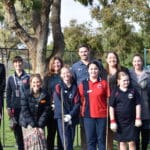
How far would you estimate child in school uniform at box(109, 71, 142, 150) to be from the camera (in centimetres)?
→ 777

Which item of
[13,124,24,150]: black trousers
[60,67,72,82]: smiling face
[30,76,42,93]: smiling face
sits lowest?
[13,124,24,150]: black trousers

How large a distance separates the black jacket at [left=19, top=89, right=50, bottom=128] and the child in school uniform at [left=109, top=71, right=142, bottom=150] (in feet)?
3.52

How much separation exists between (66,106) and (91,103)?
0.41 metres

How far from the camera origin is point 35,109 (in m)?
7.99

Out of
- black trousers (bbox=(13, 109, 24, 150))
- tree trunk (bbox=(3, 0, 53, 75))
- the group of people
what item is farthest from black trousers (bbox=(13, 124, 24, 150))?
tree trunk (bbox=(3, 0, 53, 75))

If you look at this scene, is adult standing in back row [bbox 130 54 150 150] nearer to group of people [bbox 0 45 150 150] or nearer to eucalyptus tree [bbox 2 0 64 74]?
group of people [bbox 0 45 150 150]

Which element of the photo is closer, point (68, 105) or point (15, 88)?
point (68, 105)

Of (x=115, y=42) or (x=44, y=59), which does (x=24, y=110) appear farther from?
(x=115, y=42)

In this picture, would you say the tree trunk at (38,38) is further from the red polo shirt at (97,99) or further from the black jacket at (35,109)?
the red polo shirt at (97,99)

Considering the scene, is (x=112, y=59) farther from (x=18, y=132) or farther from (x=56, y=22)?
(x=56, y=22)

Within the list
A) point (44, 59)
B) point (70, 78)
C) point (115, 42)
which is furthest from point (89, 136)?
point (115, 42)

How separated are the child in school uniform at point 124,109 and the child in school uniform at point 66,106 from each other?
615 millimetres

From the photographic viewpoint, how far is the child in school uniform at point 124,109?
7770mm

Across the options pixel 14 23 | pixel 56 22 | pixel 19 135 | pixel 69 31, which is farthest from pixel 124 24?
pixel 19 135
